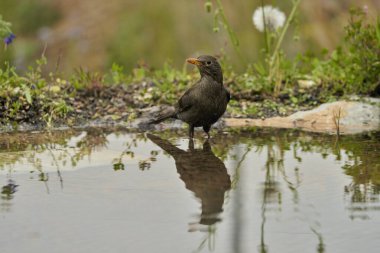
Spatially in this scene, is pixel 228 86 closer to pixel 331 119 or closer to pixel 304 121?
pixel 304 121

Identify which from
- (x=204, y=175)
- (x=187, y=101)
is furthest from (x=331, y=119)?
(x=204, y=175)

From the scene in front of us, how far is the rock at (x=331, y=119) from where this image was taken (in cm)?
614

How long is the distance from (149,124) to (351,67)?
1.95m

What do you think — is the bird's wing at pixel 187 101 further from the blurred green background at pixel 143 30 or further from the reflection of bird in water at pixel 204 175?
the blurred green background at pixel 143 30

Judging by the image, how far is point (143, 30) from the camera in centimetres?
1169

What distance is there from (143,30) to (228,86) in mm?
4773

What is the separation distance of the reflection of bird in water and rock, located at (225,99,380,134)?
0.98 meters

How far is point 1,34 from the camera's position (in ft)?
20.0

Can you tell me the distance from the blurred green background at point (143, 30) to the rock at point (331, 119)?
117 inches

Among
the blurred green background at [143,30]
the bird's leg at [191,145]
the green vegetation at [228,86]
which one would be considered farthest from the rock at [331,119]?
the blurred green background at [143,30]

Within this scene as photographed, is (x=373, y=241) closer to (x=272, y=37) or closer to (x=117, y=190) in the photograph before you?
(x=117, y=190)

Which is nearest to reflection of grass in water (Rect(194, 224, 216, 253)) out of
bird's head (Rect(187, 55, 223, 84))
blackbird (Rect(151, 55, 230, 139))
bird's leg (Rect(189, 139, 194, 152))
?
bird's leg (Rect(189, 139, 194, 152))

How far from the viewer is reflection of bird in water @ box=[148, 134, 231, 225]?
3.40 m

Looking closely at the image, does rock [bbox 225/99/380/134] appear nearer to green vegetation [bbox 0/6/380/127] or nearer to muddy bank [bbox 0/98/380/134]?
muddy bank [bbox 0/98/380/134]
